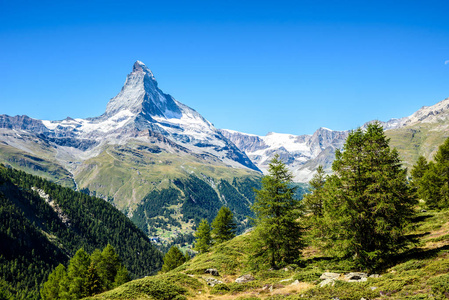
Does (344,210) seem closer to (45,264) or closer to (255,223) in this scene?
(255,223)

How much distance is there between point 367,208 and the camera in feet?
76.3

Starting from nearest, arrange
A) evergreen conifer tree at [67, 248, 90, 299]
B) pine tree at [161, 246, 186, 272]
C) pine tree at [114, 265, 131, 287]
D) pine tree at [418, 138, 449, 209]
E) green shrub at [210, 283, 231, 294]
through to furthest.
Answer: green shrub at [210, 283, 231, 294] → pine tree at [418, 138, 449, 209] → evergreen conifer tree at [67, 248, 90, 299] → pine tree at [114, 265, 131, 287] → pine tree at [161, 246, 186, 272]

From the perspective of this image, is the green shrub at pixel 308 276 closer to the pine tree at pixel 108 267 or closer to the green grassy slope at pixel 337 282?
the green grassy slope at pixel 337 282

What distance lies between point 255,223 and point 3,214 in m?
189

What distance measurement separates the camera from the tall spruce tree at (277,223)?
30.7 m

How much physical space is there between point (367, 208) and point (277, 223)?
10852 millimetres

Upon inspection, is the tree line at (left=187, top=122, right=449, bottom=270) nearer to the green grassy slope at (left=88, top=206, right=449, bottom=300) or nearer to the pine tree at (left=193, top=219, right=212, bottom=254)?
the green grassy slope at (left=88, top=206, right=449, bottom=300)

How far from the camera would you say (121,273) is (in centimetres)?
6181

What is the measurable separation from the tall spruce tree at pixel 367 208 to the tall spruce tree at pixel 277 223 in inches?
244

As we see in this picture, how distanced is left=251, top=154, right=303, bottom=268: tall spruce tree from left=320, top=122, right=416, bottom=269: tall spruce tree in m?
6.19

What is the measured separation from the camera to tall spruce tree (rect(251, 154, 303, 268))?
1208 inches

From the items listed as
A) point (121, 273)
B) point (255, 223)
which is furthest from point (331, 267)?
point (121, 273)

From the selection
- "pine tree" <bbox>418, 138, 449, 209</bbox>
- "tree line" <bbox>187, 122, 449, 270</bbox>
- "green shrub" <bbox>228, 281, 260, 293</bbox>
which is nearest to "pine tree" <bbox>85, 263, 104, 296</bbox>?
Answer: "green shrub" <bbox>228, 281, 260, 293</bbox>

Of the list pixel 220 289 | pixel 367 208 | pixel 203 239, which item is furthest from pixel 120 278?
pixel 367 208
